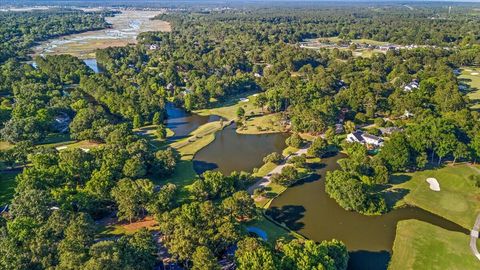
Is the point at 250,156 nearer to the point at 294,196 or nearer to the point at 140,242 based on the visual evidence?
the point at 294,196

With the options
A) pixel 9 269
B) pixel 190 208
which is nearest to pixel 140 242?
pixel 190 208

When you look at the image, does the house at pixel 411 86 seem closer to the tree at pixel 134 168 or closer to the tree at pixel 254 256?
the tree at pixel 134 168

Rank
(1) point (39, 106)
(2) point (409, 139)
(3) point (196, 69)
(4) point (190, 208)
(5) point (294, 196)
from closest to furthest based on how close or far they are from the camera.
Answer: (4) point (190, 208)
(5) point (294, 196)
(2) point (409, 139)
(1) point (39, 106)
(3) point (196, 69)

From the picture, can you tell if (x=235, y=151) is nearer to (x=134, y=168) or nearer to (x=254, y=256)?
(x=134, y=168)

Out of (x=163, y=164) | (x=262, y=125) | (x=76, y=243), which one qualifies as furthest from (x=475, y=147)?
(x=76, y=243)

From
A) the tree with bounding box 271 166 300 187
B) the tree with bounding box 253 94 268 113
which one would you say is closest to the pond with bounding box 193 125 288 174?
the tree with bounding box 271 166 300 187
